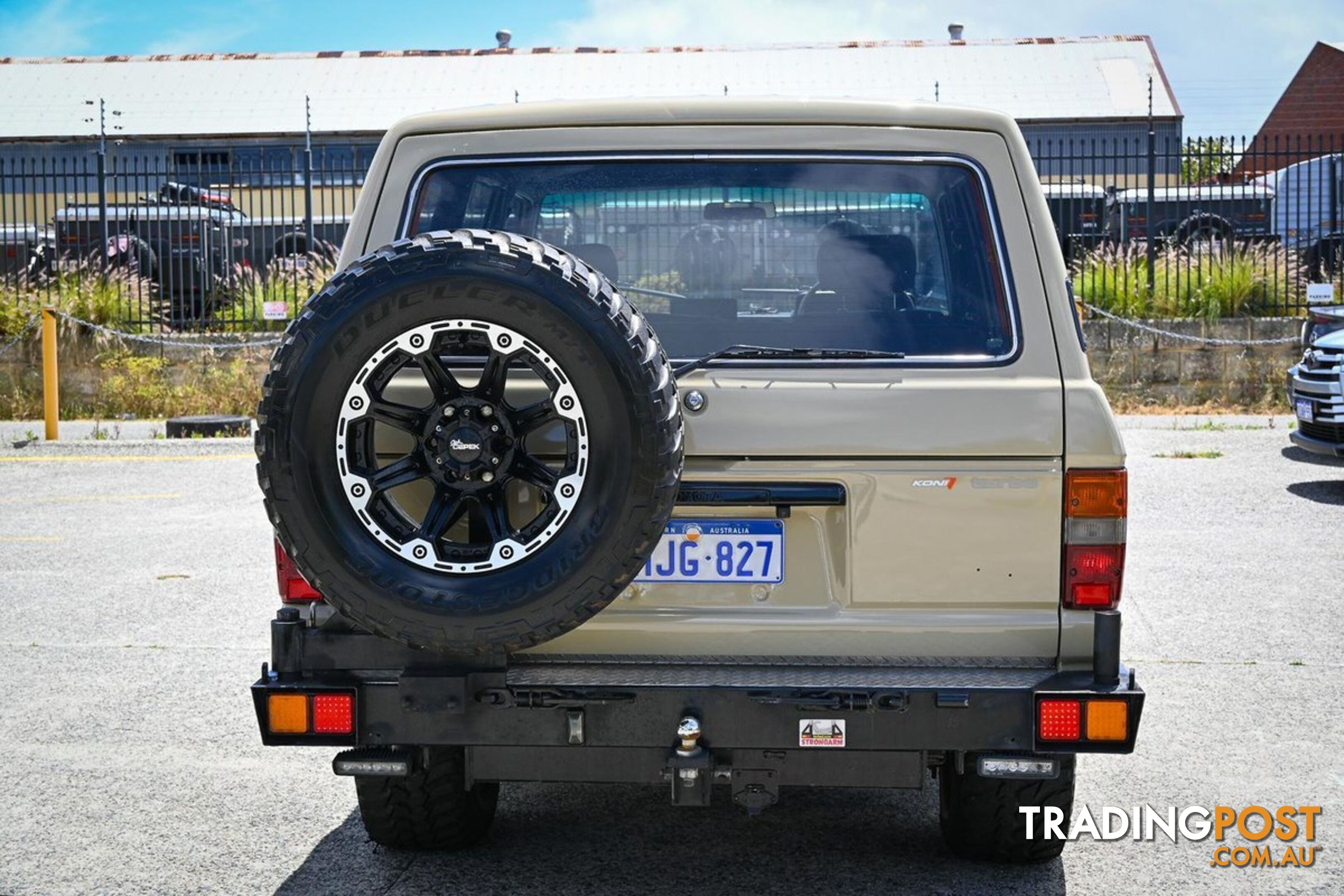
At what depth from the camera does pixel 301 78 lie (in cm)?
3853

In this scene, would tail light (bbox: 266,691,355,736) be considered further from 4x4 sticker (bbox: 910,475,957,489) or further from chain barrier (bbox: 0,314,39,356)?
chain barrier (bbox: 0,314,39,356)

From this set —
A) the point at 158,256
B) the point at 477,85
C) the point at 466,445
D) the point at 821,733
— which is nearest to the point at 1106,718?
the point at 821,733

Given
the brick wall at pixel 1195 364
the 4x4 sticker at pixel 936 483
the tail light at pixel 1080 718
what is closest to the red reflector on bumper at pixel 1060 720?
the tail light at pixel 1080 718

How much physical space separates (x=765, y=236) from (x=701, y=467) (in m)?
0.69

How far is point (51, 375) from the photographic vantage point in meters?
15.3

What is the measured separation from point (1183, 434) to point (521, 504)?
474 inches

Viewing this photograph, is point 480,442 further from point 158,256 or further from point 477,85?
point 477,85

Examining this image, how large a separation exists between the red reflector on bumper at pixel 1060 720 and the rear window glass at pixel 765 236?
0.93 meters

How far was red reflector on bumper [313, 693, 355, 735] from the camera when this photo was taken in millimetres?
3455

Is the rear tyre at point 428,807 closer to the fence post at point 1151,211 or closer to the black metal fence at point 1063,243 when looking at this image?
the black metal fence at point 1063,243

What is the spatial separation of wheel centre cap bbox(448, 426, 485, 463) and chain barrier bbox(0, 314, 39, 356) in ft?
51.1

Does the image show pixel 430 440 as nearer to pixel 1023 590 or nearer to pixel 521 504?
pixel 521 504

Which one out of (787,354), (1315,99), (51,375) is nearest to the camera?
(787,354)

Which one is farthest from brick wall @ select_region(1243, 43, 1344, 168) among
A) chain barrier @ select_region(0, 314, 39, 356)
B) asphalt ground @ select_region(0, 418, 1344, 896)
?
asphalt ground @ select_region(0, 418, 1344, 896)
